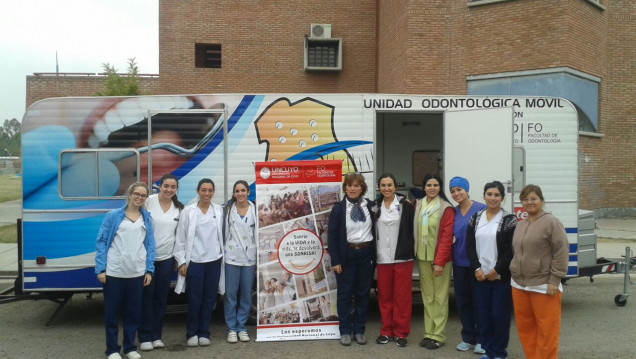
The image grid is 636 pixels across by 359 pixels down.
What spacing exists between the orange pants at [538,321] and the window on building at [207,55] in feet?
58.9

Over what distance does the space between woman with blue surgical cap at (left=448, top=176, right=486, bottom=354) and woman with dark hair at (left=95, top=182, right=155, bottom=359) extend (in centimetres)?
314

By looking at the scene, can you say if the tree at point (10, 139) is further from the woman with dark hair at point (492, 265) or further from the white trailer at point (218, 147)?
the woman with dark hair at point (492, 265)

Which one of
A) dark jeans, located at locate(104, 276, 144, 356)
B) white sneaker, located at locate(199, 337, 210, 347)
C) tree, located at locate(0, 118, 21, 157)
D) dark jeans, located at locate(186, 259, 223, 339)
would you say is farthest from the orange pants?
tree, located at locate(0, 118, 21, 157)

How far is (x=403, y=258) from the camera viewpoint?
554 cm

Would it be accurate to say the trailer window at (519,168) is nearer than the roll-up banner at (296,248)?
No

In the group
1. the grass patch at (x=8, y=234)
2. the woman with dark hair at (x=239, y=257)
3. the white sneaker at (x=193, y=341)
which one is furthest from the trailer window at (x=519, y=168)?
the grass patch at (x=8, y=234)

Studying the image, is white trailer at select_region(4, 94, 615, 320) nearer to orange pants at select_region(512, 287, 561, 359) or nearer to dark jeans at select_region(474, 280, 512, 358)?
dark jeans at select_region(474, 280, 512, 358)

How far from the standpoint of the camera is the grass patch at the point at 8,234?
12375 millimetres

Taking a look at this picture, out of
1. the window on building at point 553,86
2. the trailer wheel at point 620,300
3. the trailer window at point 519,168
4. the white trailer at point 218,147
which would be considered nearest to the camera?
the white trailer at point 218,147

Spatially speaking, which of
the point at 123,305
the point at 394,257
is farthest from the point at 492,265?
the point at 123,305

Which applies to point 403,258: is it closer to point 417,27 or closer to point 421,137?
point 421,137

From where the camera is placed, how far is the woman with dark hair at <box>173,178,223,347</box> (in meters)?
5.56

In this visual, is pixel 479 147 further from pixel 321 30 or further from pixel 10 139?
pixel 10 139

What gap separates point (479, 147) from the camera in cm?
643
